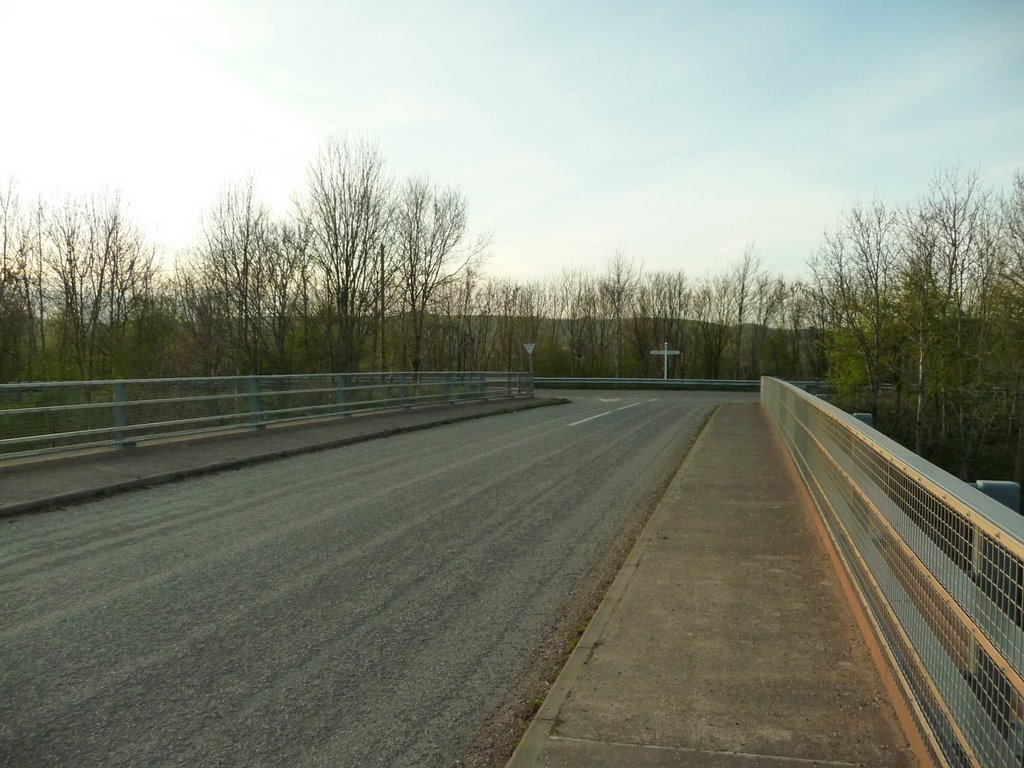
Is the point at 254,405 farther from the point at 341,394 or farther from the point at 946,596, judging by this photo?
the point at 946,596

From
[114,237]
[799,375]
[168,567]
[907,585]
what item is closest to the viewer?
[907,585]

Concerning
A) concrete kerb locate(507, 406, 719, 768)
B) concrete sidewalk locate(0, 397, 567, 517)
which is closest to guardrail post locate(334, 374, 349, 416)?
concrete sidewalk locate(0, 397, 567, 517)

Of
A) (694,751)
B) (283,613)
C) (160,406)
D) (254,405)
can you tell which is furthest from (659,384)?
(694,751)

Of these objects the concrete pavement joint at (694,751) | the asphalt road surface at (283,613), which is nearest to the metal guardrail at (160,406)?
the asphalt road surface at (283,613)

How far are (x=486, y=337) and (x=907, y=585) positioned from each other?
56076mm

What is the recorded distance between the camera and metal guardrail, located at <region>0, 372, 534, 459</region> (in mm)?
10539

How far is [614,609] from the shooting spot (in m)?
4.98

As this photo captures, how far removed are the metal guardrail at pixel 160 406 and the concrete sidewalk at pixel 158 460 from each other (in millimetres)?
222

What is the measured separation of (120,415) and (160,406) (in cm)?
92

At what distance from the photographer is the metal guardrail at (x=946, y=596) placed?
7.16 ft

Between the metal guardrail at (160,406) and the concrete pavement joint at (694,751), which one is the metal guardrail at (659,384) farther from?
the concrete pavement joint at (694,751)

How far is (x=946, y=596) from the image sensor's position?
276 cm

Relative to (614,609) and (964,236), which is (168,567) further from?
(964,236)

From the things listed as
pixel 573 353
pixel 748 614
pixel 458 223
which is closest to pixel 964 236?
pixel 458 223
